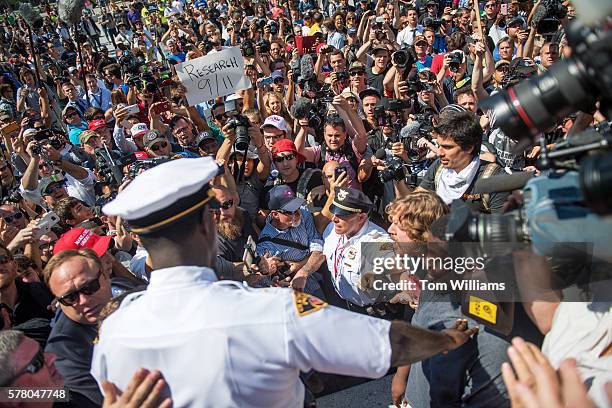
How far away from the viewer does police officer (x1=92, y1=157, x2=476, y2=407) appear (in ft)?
4.60

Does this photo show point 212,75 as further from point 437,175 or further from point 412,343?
point 412,343

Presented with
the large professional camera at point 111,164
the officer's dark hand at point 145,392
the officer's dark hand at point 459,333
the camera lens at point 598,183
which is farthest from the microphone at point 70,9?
the camera lens at point 598,183

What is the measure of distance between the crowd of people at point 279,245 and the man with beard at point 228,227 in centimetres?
2

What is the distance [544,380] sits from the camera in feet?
4.11

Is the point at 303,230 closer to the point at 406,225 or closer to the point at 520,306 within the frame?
the point at 406,225

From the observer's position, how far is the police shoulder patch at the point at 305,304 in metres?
1.45

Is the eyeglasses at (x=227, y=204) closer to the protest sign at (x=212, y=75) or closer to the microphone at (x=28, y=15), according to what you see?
the protest sign at (x=212, y=75)

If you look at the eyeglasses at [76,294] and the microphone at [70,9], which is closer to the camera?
the eyeglasses at [76,294]

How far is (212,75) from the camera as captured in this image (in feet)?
17.9

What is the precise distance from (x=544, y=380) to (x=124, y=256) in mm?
3101

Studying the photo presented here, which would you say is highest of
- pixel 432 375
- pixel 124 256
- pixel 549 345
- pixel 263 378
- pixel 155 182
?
pixel 155 182

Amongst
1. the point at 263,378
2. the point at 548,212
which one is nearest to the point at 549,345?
the point at 548,212

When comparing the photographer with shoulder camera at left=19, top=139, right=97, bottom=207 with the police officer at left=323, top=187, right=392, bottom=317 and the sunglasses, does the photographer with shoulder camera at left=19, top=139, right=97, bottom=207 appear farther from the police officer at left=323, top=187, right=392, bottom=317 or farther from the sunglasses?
the police officer at left=323, top=187, right=392, bottom=317

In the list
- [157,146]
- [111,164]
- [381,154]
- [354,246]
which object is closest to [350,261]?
[354,246]
